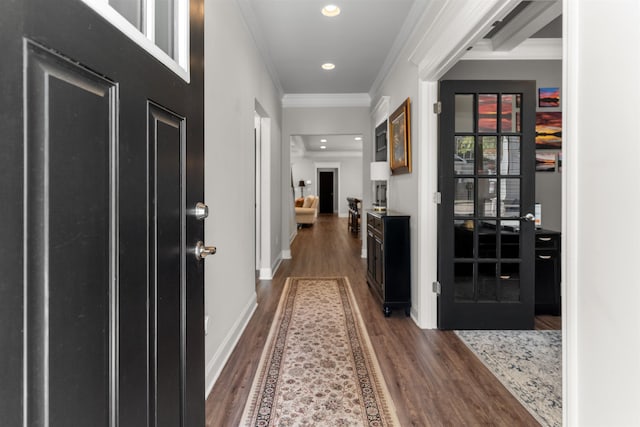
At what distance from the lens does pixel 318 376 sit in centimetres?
193

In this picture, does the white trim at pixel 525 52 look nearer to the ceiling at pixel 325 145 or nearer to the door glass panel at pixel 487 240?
the door glass panel at pixel 487 240

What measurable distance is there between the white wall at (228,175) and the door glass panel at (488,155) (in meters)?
1.91

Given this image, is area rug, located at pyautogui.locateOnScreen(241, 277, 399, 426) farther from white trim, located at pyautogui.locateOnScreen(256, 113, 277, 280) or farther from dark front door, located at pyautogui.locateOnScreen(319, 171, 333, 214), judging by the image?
dark front door, located at pyautogui.locateOnScreen(319, 171, 333, 214)

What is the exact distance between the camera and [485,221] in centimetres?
263

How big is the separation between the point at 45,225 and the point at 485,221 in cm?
276

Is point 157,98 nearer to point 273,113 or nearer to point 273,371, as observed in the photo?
point 273,371

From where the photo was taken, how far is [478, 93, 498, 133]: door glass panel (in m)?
2.60

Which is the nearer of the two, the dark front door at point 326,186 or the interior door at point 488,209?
the interior door at point 488,209

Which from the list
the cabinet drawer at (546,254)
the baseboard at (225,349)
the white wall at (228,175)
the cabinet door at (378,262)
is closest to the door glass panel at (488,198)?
the cabinet drawer at (546,254)

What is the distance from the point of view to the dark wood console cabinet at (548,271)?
2.92 meters

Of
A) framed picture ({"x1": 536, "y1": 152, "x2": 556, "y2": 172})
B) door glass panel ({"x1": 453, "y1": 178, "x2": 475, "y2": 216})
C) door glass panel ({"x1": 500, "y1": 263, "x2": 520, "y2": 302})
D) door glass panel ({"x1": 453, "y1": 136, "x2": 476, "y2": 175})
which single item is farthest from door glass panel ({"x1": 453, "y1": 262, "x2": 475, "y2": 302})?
framed picture ({"x1": 536, "y1": 152, "x2": 556, "y2": 172})

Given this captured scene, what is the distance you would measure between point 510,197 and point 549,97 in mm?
1310

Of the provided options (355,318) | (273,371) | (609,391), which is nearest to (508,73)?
(355,318)

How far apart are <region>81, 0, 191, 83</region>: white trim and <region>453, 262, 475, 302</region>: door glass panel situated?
240 cm
